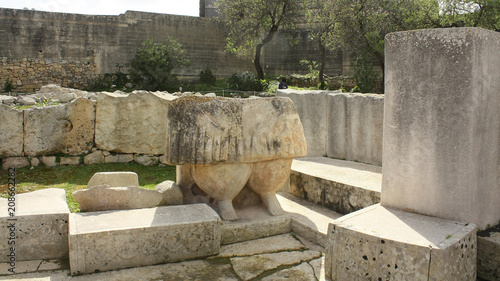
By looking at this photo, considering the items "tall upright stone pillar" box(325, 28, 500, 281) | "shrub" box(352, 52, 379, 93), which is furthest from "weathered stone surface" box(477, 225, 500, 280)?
"shrub" box(352, 52, 379, 93)

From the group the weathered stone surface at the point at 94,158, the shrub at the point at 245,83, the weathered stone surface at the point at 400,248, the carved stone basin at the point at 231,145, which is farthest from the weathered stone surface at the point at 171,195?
the shrub at the point at 245,83

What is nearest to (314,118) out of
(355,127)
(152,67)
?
(355,127)

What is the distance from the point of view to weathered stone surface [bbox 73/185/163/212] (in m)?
3.59

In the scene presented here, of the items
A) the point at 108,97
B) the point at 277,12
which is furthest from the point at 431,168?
the point at 277,12

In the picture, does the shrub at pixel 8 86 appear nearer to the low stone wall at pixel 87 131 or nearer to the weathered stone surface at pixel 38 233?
the low stone wall at pixel 87 131

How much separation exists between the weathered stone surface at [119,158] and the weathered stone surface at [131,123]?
9 cm

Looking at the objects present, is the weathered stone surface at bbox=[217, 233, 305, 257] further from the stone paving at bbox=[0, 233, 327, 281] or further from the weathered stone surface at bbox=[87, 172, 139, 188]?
the weathered stone surface at bbox=[87, 172, 139, 188]

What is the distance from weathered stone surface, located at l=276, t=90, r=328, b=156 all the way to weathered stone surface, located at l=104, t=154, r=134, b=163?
10.4ft

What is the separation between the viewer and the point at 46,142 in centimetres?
665

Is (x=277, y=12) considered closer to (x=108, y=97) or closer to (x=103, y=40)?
(x=103, y=40)

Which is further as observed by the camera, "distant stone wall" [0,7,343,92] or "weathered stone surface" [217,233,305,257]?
"distant stone wall" [0,7,343,92]

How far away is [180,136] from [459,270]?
2.22 m

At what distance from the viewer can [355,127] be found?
5.10 m

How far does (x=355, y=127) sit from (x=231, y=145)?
189cm
